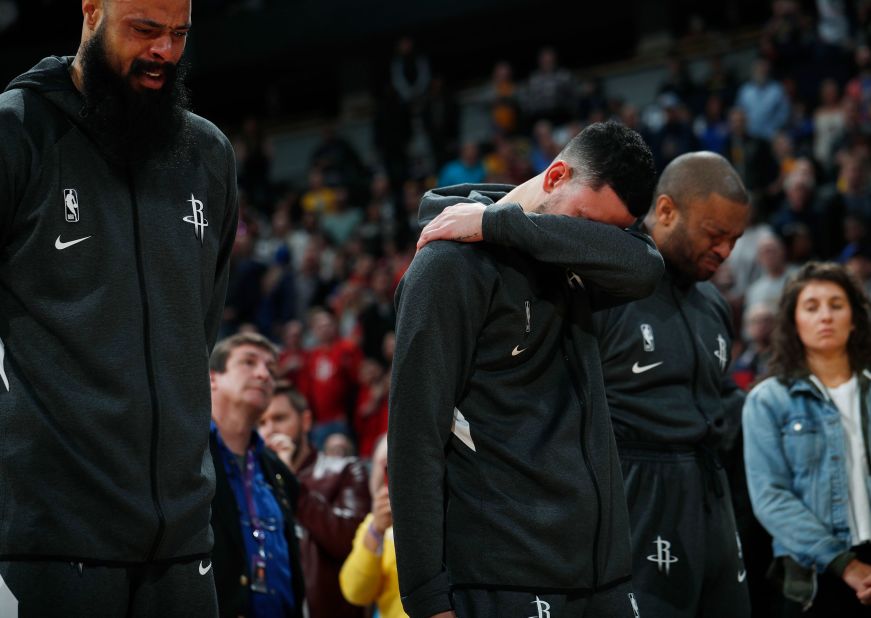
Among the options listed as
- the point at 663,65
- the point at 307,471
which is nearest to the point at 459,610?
the point at 307,471

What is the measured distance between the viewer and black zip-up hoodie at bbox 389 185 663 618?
2.89m

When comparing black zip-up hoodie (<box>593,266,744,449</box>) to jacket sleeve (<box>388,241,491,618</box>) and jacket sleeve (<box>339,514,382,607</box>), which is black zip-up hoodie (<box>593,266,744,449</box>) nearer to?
jacket sleeve (<box>388,241,491,618</box>)

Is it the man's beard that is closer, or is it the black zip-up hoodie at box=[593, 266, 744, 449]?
the man's beard

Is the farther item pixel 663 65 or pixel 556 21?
pixel 556 21

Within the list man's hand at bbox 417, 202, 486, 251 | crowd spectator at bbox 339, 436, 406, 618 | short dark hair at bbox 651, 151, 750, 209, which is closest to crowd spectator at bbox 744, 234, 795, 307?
crowd spectator at bbox 339, 436, 406, 618

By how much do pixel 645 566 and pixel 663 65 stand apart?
Answer: 44.3ft

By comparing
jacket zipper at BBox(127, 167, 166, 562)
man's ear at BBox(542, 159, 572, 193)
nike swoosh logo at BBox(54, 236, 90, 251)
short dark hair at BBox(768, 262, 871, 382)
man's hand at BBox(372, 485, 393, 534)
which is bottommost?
man's hand at BBox(372, 485, 393, 534)

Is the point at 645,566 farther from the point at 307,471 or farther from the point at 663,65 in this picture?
the point at 663,65

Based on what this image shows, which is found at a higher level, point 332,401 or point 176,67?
point 176,67

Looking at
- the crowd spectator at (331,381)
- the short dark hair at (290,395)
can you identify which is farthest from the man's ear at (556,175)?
the crowd spectator at (331,381)

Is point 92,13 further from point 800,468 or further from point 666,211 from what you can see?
point 800,468

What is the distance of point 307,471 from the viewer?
642cm

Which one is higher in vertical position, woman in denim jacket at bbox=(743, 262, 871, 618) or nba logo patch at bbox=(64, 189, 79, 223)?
nba logo patch at bbox=(64, 189, 79, 223)

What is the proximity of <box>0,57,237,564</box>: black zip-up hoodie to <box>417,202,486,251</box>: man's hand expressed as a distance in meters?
0.65
